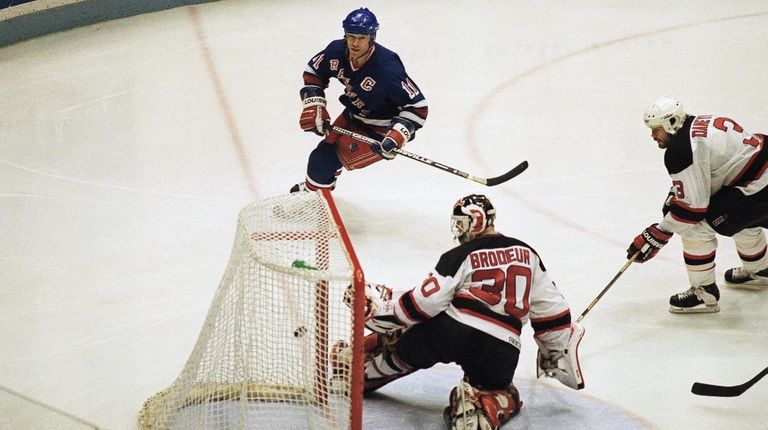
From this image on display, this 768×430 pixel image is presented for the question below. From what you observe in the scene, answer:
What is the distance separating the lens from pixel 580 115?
19.7 ft

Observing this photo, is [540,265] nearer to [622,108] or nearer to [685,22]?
[622,108]

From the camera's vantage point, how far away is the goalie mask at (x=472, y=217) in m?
3.34

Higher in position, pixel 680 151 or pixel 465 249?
pixel 680 151

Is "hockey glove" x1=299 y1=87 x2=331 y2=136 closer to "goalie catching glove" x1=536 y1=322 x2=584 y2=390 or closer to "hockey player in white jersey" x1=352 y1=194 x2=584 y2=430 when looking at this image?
"hockey player in white jersey" x1=352 y1=194 x2=584 y2=430

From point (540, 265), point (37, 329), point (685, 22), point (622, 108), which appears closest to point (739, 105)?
point (622, 108)

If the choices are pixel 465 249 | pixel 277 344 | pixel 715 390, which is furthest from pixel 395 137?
pixel 715 390

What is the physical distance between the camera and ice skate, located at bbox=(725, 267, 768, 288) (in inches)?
164

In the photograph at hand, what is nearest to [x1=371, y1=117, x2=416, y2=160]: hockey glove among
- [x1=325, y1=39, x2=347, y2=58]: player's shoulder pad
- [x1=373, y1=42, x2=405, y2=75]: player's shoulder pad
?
[x1=373, y1=42, x2=405, y2=75]: player's shoulder pad

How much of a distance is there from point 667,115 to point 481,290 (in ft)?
3.53

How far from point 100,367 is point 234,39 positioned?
408 centimetres

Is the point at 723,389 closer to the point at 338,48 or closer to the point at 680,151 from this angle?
the point at 680,151

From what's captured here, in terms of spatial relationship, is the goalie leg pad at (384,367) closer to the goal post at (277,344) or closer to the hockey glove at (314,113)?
the goal post at (277,344)

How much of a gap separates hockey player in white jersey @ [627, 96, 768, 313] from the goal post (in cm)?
136

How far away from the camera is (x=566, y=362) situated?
347cm
